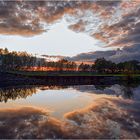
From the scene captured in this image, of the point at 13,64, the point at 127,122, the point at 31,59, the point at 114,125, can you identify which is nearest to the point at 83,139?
the point at 114,125

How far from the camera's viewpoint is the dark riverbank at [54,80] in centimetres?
9077

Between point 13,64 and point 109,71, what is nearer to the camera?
point 13,64

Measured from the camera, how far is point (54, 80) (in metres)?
103

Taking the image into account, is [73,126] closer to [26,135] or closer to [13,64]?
[26,135]

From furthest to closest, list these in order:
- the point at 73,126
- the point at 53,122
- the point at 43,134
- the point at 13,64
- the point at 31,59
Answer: the point at 31,59
the point at 13,64
the point at 53,122
the point at 73,126
the point at 43,134

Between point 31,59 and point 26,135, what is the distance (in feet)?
532

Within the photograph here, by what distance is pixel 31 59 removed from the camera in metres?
178

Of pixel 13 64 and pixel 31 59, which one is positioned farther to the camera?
pixel 31 59

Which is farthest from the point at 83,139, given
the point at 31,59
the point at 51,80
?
the point at 31,59

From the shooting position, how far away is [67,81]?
105562mm

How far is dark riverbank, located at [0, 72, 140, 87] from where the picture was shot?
90769 millimetres

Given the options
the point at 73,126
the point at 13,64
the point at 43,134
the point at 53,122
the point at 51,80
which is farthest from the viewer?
the point at 13,64

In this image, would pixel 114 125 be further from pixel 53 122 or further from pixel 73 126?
pixel 53 122

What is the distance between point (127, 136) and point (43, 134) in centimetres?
582
